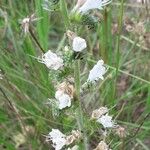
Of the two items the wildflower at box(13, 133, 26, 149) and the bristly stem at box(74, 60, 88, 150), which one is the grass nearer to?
the wildflower at box(13, 133, 26, 149)

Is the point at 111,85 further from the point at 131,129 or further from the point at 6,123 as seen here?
the point at 6,123

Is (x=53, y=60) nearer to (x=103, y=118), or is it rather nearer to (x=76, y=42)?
(x=76, y=42)

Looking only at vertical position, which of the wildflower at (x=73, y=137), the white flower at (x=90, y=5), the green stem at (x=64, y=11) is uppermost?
the white flower at (x=90, y=5)

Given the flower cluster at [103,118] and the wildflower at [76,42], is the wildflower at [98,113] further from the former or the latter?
the wildflower at [76,42]

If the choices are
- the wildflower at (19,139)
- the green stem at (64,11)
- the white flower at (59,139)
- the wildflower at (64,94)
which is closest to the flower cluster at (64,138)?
the white flower at (59,139)

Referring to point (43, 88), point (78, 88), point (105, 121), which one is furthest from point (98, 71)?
point (43, 88)

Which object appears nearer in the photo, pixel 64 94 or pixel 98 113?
pixel 64 94

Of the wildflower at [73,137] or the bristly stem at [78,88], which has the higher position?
the bristly stem at [78,88]
